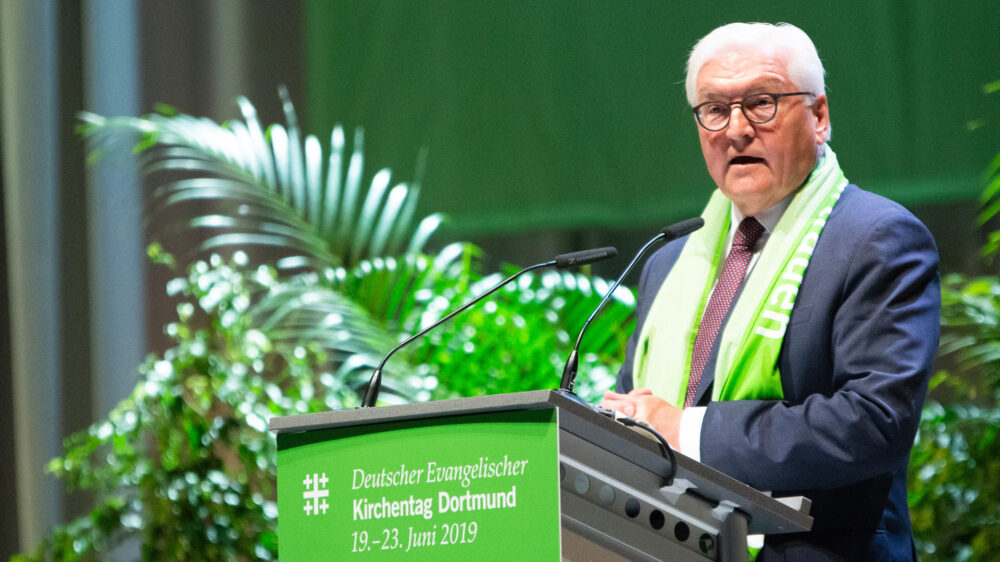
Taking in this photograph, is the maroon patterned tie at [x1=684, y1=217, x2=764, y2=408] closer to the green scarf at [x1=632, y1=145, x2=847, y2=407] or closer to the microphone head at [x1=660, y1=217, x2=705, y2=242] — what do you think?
the green scarf at [x1=632, y1=145, x2=847, y2=407]

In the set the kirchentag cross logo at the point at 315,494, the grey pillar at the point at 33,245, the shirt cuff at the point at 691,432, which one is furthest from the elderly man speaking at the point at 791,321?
the grey pillar at the point at 33,245

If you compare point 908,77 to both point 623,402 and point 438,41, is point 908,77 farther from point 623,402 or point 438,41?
point 623,402

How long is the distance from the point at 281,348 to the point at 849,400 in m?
2.77

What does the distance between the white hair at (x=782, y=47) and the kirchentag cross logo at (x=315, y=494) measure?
1227mm

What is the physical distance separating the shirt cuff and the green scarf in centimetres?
13

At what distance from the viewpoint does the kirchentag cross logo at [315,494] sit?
1.50m

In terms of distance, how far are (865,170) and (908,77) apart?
34 centimetres

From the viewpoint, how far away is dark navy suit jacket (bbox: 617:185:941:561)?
1.84 m

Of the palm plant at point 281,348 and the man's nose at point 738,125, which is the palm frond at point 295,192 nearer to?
the palm plant at point 281,348

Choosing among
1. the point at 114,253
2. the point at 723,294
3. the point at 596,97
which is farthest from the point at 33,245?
the point at 723,294

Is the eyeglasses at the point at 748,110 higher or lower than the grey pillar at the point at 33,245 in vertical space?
higher

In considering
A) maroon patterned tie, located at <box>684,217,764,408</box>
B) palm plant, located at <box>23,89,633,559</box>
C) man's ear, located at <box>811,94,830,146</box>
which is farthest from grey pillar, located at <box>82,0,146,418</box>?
man's ear, located at <box>811,94,830,146</box>

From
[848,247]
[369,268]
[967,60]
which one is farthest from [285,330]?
[848,247]

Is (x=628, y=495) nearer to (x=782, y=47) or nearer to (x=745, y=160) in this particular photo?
(x=745, y=160)
